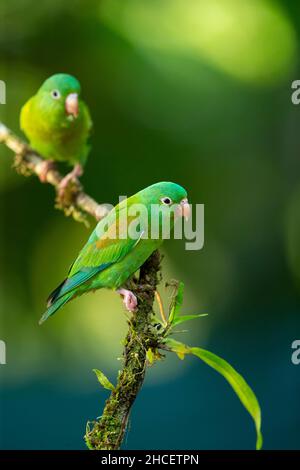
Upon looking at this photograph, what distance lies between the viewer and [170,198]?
1.13 metres

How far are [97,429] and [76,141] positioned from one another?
126 cm

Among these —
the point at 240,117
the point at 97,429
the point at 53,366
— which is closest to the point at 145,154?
the point at 240,117

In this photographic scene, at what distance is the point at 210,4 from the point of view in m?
2.69

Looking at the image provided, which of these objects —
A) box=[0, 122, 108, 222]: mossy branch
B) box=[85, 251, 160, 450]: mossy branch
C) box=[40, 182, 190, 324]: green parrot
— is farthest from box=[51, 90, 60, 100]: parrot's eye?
box=[85, 251, 160, 450]: mossy branch

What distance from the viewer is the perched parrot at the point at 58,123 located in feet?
6.37

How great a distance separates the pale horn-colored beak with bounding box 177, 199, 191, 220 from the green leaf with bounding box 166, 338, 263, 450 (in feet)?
0.83

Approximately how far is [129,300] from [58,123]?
1058mm

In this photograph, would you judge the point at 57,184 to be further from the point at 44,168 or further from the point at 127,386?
the point at 127,386

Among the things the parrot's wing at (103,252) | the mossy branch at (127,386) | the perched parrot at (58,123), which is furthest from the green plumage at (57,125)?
the mossy branch at (127,386)

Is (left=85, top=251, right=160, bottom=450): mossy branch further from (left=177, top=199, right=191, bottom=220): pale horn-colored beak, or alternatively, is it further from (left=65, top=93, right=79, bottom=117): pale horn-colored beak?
(left=65, top=93, right=79, bottom=117): pale horn-colored beak

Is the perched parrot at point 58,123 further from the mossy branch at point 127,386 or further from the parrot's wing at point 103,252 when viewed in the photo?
the mossy branch at point 127,386

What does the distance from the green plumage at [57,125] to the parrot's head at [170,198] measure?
922mm

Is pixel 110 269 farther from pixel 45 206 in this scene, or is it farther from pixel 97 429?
pixel 45 206

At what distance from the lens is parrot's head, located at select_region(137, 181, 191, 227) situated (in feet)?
3.69
